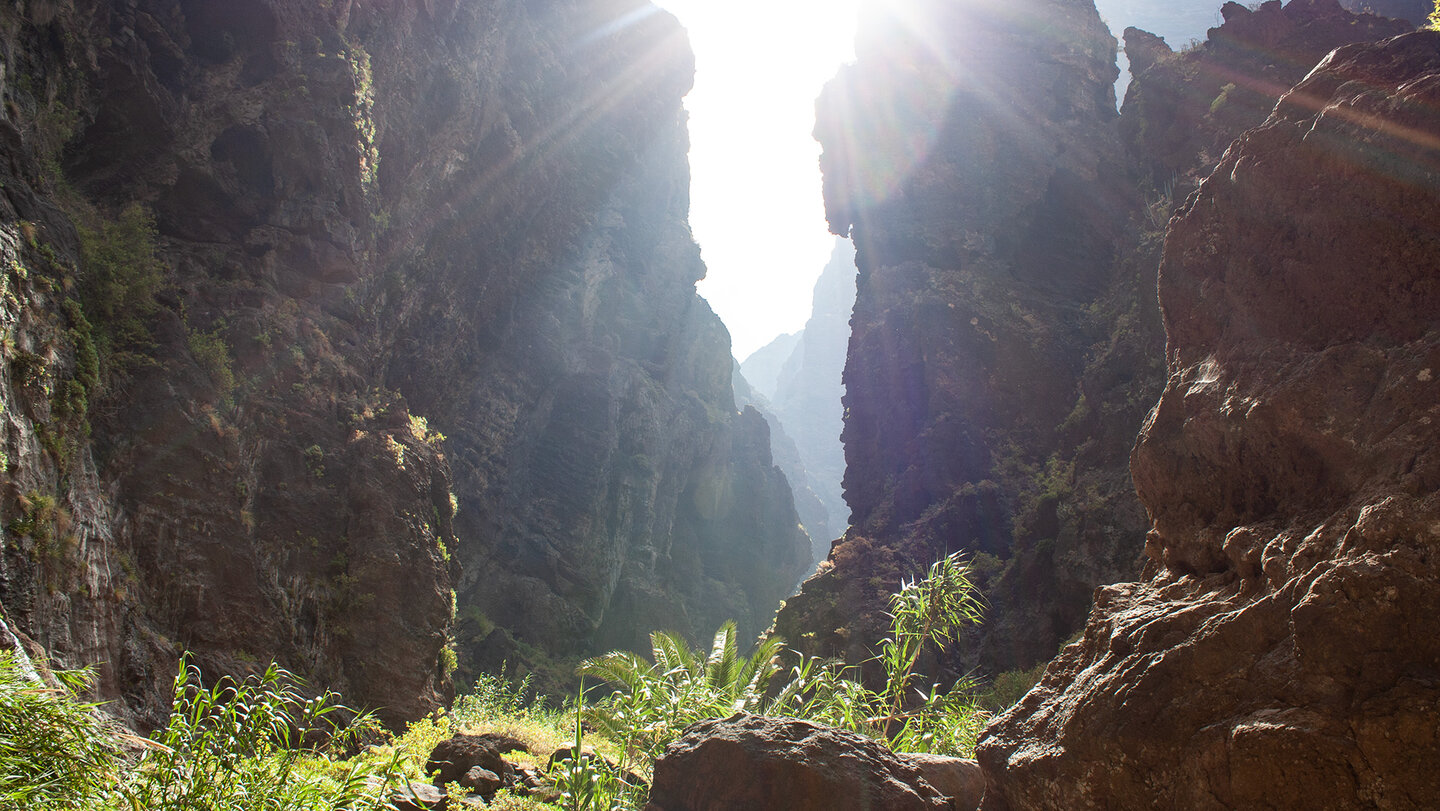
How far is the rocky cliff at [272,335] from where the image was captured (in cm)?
907

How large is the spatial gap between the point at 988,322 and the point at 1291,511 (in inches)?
1001

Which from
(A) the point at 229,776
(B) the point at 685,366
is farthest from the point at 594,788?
(B) the point at 685,366

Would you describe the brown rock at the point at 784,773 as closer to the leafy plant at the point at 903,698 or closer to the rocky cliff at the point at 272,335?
the leafy plant at the point at 903,698

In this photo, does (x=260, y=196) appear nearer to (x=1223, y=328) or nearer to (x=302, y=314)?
(x=302, y=314)

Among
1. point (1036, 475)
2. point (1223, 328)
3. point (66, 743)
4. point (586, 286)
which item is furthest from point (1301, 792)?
point (586, 286)

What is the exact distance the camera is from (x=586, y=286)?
42156 mm

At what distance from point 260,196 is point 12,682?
14.9 m

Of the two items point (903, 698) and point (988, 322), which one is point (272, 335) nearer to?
point (903, 698)

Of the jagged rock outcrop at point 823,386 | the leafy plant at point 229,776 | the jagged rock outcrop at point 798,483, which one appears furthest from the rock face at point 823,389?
the leafy plant at point 229,776

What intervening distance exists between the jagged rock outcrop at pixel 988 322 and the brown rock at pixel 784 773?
48.9 ft

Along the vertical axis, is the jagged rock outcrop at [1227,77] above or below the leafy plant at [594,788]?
above

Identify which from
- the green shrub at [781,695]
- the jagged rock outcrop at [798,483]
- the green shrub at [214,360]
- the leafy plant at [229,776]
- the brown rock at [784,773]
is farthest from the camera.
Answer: the jagged rock outcrop at [798,483]

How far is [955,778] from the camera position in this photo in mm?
5254

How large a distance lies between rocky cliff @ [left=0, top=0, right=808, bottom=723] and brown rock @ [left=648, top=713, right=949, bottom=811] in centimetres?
681
